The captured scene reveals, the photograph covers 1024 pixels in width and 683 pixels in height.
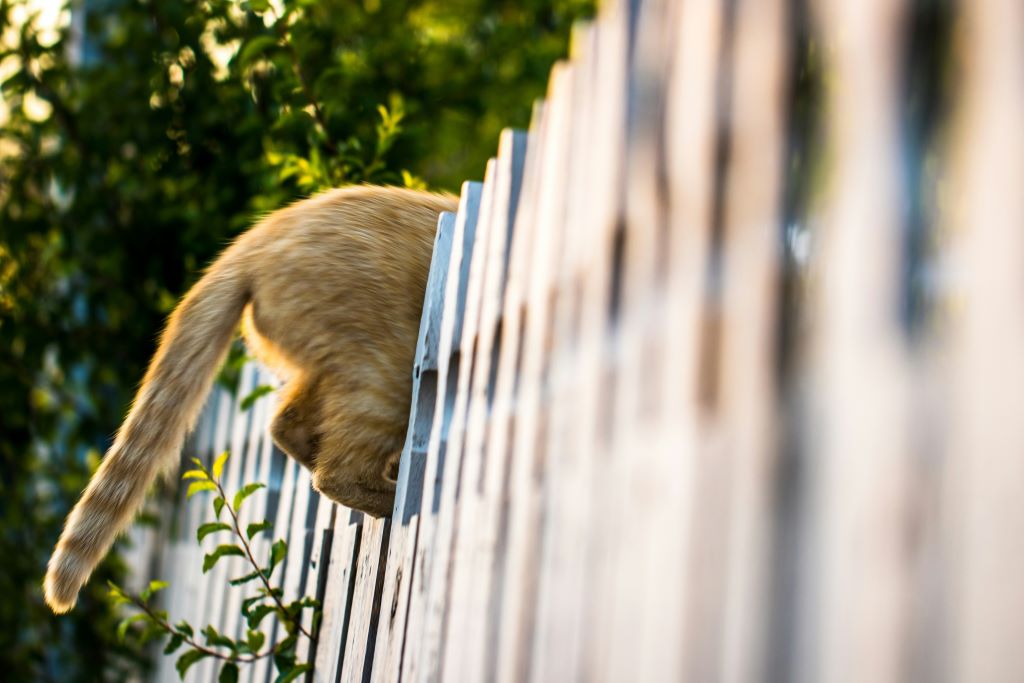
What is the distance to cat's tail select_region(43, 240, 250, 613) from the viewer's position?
2869 millimetres

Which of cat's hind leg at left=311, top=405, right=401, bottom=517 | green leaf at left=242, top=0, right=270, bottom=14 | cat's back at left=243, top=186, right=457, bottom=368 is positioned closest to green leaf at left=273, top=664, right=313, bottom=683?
cat's hind leg at left=311, top=405, right=401, bottom=517

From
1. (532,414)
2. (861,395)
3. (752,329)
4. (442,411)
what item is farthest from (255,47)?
(861,395)

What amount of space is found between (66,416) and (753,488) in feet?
18.2

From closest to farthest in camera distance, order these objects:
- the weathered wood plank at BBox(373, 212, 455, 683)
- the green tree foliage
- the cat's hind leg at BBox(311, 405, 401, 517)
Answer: the weathered wood plank at BBox(373, 212, 455, 683)
the cat's hind leg at BBox(311, 405, 401, 517)
the green tree foliage

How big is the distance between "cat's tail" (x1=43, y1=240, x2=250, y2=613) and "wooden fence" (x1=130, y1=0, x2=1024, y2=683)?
1.39 metres

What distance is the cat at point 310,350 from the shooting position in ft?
9.08

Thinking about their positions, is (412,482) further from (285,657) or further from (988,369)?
(988,369)

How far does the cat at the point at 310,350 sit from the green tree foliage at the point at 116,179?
64.8 inches

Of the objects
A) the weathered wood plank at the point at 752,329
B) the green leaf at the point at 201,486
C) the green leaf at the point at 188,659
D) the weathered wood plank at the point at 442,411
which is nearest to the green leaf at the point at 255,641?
the green leaf at the point at 188,659

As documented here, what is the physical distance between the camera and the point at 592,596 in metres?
1.27

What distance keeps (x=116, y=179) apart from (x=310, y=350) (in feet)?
9.97

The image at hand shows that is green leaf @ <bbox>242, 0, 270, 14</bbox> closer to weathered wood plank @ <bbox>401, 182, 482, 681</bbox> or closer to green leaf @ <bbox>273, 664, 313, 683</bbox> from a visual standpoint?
weathered wood plank @ <bbox>401, 182, 482, 681</bbox>

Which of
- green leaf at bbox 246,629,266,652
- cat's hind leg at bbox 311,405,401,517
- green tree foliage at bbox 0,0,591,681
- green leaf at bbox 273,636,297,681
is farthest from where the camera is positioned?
green tree foliage at bbox 0,0,591,681

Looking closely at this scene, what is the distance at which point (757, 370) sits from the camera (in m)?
0.99
